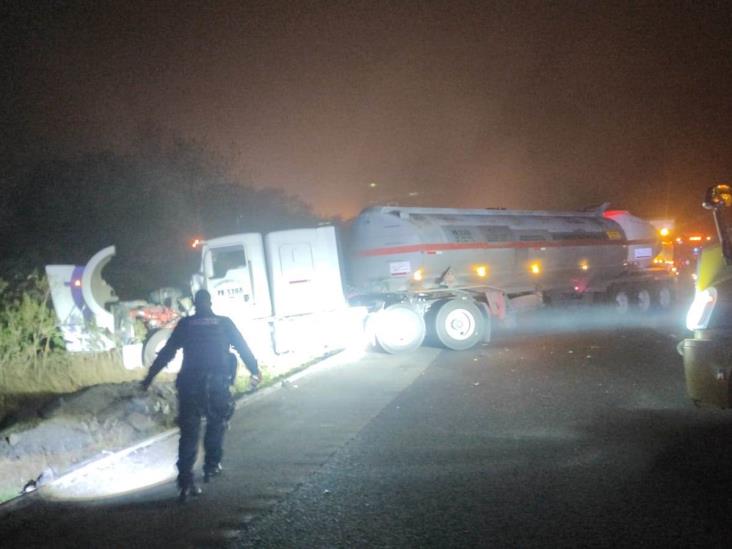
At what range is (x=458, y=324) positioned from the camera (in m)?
14.4

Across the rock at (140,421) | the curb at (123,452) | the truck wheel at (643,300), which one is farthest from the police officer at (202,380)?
the truck wheel at (643,300)

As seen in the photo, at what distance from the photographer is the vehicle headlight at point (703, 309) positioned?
5.35 m

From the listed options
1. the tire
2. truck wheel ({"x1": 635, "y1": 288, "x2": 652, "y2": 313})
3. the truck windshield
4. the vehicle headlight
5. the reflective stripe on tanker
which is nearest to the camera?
the vehicle headlight

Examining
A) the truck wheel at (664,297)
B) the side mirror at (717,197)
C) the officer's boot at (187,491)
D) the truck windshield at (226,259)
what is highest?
the truck windshield at (226,259)

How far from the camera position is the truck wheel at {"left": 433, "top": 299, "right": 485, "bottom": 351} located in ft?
46.5

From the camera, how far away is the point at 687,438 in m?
6.41

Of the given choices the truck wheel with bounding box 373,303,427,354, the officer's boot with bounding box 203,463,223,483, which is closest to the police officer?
the officer's boot with bounding box 203,463,223,483

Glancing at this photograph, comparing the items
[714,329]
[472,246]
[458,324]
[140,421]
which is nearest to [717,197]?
[714,329]

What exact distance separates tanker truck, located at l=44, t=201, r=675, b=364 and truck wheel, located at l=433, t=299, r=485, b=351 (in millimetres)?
22

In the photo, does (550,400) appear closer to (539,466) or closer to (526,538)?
(539,466)

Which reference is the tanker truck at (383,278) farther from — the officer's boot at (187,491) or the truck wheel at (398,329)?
the officer's boot at (187,491)

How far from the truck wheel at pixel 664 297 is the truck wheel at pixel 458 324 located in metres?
9.65

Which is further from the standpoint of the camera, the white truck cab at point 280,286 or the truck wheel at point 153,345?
the white truck cab at point 280,286

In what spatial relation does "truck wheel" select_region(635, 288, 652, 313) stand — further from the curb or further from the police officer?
the police officer
